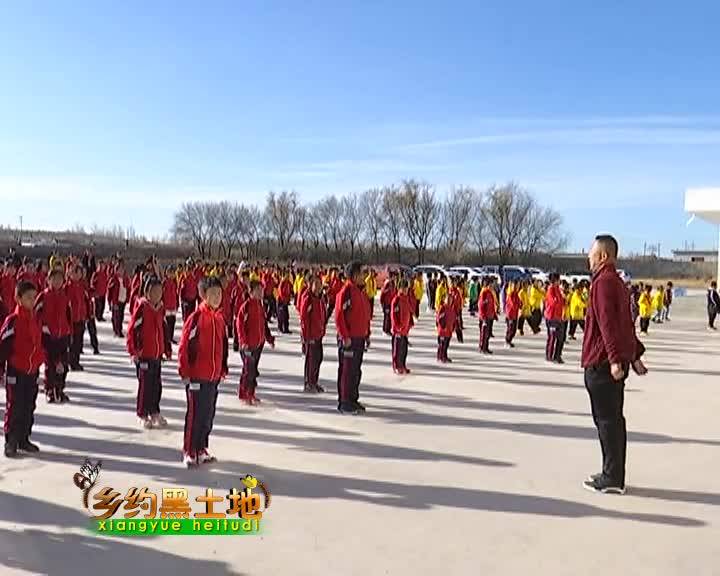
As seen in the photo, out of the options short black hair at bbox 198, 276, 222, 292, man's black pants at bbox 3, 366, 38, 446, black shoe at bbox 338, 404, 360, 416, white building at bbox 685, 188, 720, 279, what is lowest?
black shoe at bbox 338, 404, 360, 416

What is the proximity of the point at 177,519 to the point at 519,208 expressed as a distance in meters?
65.7

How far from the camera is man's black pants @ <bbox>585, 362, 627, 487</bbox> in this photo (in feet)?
17.3

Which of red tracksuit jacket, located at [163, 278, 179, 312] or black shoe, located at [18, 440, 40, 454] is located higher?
red tracksuit jacket, located at [163, 278, 179, 312]

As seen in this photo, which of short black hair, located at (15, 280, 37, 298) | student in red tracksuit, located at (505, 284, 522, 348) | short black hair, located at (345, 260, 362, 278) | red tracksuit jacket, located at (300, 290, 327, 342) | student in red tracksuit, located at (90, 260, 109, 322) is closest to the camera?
short black hair, located at (15, 280, 37, 298)

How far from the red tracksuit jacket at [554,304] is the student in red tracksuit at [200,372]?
8600mm

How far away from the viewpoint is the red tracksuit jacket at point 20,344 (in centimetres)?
614

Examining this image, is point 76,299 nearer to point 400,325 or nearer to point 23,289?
point 23,289

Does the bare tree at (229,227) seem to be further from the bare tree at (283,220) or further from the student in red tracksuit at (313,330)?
the student in red tracksuit at (313,330)

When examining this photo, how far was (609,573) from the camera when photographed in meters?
4.04

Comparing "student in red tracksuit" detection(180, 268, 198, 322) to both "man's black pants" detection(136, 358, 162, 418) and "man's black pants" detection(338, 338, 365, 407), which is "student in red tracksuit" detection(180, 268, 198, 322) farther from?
"man's black pants" detection(136, 358, 162, 418)

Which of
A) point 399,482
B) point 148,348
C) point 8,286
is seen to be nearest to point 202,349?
point 148,348

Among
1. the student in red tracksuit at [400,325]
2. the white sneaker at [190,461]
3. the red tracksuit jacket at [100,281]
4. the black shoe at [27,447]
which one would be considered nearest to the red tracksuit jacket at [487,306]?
the student in red tracksuit at [400,325]

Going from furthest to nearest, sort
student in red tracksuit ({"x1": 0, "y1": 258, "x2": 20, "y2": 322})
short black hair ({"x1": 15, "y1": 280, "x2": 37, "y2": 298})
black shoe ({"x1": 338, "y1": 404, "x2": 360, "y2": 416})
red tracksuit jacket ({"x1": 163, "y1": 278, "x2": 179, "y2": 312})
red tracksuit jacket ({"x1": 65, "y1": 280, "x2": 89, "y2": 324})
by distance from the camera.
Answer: red tracksuit jacket ({"x1": 163, "y1": 278, "x2": 179, "y2": 312}), student in red tracksuit ({"x1": 0, "y1": 258, "x2": 20, "y2": 322}), red tracksuit jacket ({"x1": 65, "y1": 280, "x2": 89, "y2": 324}), black shoe ({"x1": 338, "y1": 404, "x2": 360, "y2": 416}), short black hair ({"x1": 15, "y1": 280, "x2": 37, "y2": 298})

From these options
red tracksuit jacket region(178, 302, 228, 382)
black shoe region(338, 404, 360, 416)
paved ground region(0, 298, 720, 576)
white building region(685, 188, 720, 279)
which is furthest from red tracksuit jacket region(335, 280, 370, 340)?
white building region(685, 188, 720, 279)
